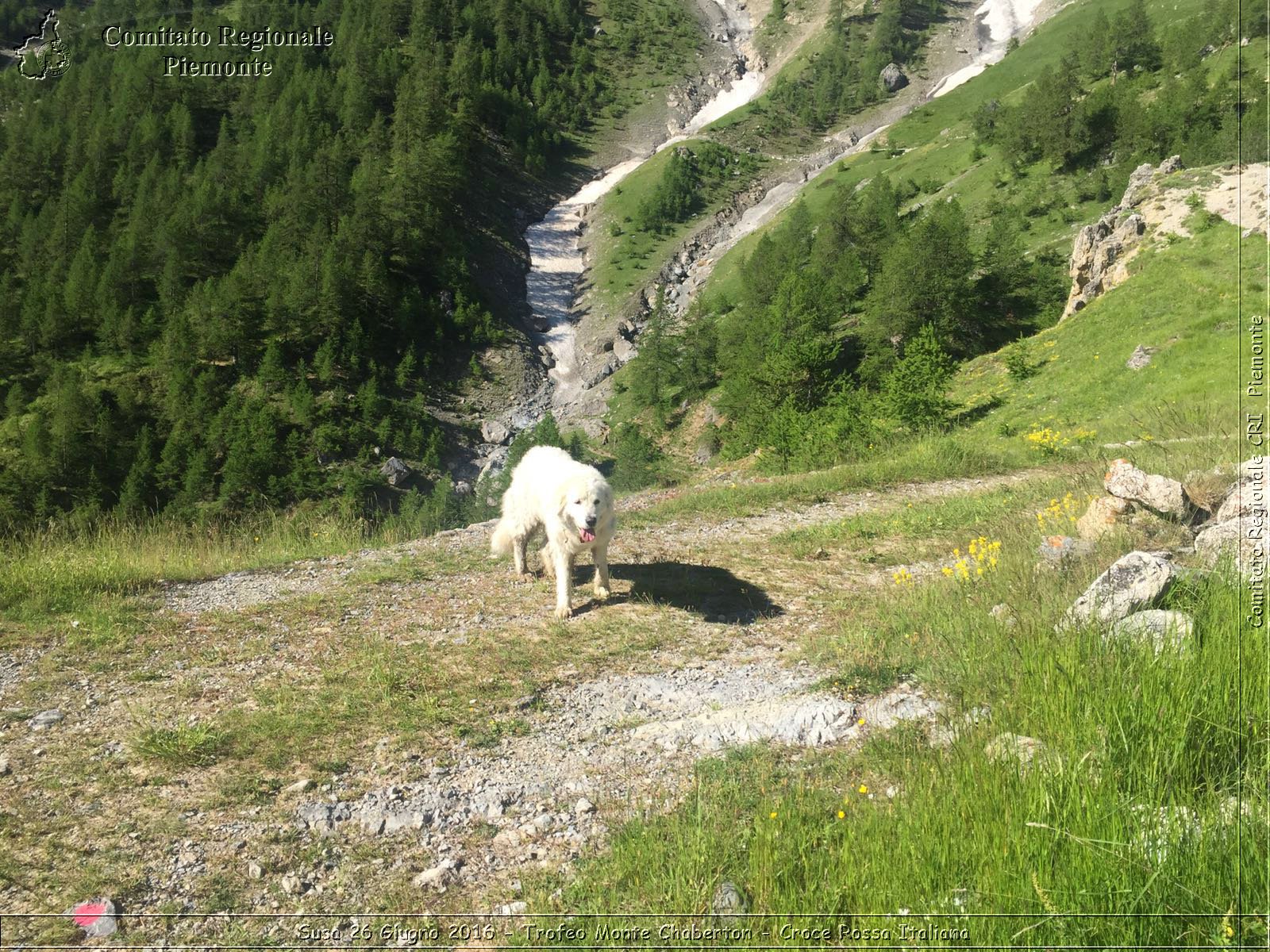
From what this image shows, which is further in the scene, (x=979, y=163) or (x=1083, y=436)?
(x=979, y=163)

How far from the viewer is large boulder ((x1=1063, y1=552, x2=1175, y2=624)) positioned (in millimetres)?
5102

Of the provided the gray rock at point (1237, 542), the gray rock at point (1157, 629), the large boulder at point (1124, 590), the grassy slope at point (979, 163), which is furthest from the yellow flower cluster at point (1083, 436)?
the grassy slope at point (979, 163)

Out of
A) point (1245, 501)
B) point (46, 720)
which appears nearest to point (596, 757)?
point (46, 720)

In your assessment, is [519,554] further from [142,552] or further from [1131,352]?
[1131,352]

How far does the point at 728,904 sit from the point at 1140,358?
2478 cm

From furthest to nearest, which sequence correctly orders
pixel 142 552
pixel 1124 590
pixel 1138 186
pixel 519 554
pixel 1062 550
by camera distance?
pixel 1138 186, pixel 142 552, pixel 519 554, pixel 1062 550, pixel 1124 590

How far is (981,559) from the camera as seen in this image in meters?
7.78

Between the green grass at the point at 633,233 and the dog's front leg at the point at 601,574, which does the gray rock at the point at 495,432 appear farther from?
the dog's front leg at the point at 601,574

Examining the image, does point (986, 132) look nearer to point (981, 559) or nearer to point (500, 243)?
point (500, 243)

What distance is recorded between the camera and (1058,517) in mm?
8695

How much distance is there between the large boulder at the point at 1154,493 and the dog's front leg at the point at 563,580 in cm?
615

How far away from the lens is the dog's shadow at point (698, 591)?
8.75m

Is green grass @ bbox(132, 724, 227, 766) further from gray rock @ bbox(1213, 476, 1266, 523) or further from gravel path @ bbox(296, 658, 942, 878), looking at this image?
gray rock @ bbox(1213, 476, 1266, 523)

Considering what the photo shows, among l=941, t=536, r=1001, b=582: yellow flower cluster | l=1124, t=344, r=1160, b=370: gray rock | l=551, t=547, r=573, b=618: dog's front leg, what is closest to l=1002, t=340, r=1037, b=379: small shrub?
l=1124, t=344, r=1160, b=370: gray rock
